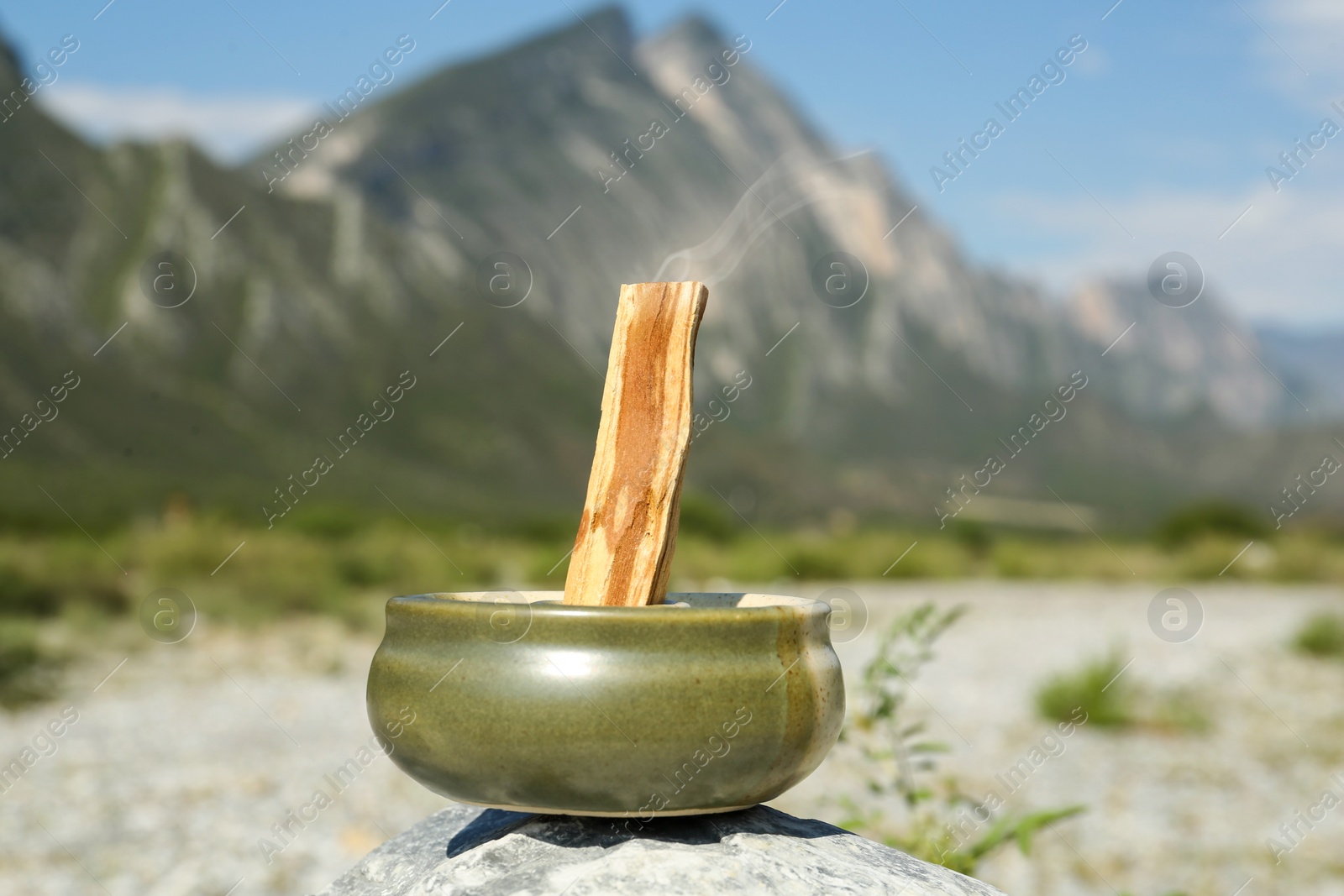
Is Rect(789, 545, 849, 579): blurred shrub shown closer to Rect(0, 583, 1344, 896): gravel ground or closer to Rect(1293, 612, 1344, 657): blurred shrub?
Rect(0, 583, 1344, 896): gravel ground

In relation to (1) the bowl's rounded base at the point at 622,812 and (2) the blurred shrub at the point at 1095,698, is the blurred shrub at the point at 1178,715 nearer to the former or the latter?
(2) the blurred shrub at the point at 1095,698

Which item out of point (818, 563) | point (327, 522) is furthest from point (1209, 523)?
point (327, 522)

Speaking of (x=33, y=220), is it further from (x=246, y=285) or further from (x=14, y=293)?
(x=246, y=285)

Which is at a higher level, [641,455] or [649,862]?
[641,455]

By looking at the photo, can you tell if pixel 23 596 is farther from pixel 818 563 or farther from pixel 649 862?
pixel 649 862

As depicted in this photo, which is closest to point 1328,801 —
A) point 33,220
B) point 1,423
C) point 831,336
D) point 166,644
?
point 166,644

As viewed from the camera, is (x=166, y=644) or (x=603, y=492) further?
(x=166, y=644)
